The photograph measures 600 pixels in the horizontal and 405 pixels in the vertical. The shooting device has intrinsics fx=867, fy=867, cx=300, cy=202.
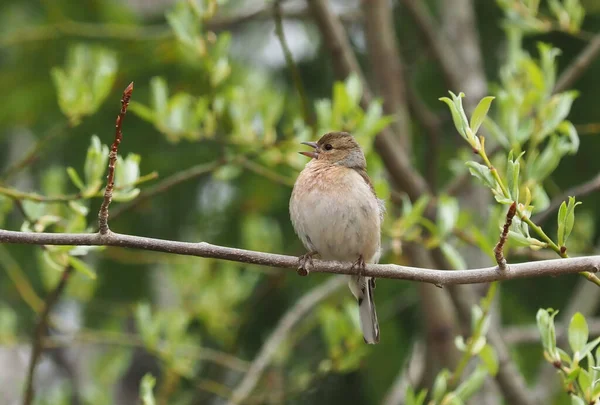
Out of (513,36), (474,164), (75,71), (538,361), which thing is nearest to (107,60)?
(75,71)

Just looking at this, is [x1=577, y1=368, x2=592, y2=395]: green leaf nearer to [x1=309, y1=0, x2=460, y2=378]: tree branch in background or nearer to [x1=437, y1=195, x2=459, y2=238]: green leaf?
[x1=437, y1=195, x2=459, y2=238]: green leaf

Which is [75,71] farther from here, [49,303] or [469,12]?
[469,12]

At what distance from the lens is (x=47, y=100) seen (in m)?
5.62

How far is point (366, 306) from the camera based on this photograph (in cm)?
474

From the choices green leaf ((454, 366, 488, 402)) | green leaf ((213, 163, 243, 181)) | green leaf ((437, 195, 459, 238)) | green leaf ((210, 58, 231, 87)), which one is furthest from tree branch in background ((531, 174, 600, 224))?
green leaf ((210, 58, 231, 87))

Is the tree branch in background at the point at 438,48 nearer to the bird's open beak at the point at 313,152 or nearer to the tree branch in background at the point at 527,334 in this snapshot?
the bird's open beak at the point at 313,152

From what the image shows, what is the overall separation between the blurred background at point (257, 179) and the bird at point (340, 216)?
0.15 metres

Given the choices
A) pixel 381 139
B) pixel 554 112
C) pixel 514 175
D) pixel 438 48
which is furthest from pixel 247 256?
pixel 438 48

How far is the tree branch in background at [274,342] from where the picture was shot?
5.05 m

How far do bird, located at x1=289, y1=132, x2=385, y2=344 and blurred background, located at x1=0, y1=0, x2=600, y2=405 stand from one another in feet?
0.49

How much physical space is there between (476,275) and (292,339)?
3591 millimetres

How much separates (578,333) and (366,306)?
5.93 ft

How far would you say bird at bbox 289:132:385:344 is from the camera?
4.28 meters

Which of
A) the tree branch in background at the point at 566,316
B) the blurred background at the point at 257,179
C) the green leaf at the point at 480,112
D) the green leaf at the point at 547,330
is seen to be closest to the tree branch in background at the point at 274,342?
the blurred background at the point at 257,179
